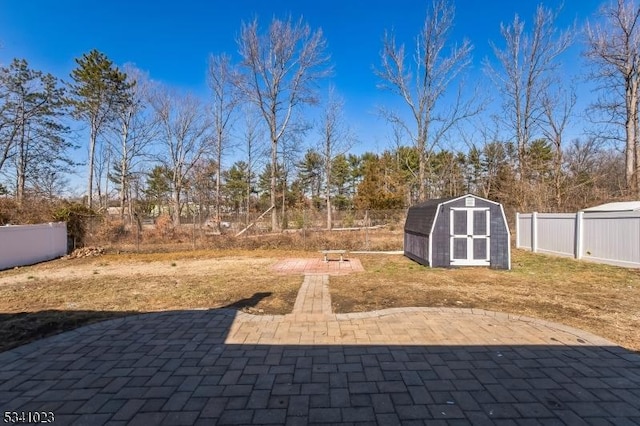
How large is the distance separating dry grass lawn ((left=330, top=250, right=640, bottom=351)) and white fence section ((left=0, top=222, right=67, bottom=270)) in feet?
33.8

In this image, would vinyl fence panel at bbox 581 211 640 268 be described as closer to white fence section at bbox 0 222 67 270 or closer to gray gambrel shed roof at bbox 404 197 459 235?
gray gambrel shed roof at bbox 404 197 459 235

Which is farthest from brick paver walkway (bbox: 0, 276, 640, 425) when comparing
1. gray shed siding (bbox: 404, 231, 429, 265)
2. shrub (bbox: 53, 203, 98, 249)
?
shrub (bbox: 53, 203, 98, 249)

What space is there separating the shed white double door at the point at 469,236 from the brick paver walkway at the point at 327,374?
4983 millimetres

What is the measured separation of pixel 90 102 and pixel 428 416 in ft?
93.6

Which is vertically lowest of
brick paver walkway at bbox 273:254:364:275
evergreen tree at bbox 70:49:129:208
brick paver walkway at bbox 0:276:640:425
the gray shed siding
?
brick paver walkway at bbox 273:254:364:275

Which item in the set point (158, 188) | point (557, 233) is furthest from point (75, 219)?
point (158, 188)

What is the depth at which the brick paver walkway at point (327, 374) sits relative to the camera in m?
2.40

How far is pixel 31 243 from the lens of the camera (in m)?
11.3

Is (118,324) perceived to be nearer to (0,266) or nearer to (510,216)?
(0,266)

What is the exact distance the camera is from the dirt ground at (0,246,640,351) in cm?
482

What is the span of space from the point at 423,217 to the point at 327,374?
26.4ft

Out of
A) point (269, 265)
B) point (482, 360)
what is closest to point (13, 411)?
point (482, 360)

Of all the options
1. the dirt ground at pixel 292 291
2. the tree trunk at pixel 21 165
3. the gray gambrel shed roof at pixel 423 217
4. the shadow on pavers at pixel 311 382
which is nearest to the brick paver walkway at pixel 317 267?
the dirt ground at pixel 292 291

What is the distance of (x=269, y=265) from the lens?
33.7 ft
